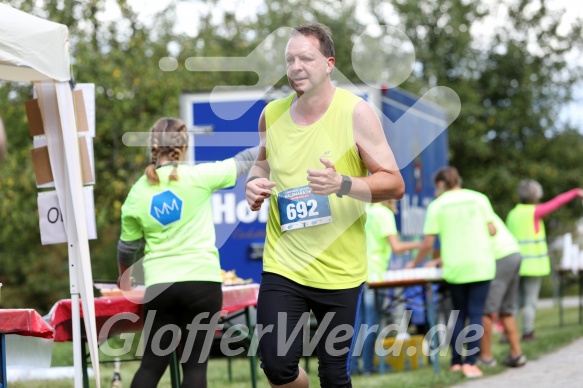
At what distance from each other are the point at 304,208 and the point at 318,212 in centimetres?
6

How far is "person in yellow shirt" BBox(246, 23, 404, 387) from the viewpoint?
15.8 feet

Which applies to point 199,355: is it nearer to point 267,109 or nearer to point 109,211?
point 267,109

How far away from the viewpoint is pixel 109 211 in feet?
60.4

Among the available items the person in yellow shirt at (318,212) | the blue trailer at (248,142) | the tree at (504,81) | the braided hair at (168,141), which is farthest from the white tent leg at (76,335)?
the tree at (504,81)

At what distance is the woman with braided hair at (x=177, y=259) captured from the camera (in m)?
5.85

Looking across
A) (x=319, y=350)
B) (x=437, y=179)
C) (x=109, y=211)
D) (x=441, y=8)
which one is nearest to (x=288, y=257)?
(x=319, y=350)

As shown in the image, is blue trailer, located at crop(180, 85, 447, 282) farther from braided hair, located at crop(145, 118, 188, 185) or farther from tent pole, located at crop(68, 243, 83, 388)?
tent pole, located at crop(68, 243, 83, 388)

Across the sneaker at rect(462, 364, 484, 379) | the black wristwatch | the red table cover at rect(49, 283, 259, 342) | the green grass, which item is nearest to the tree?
the green grass

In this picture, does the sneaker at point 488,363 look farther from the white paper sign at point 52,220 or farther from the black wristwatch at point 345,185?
the black wristwatch at point 345,185

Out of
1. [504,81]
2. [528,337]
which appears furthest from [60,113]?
[504,81]

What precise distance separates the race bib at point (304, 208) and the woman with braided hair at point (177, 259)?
3.67 feet

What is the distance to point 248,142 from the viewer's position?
32.1 ft

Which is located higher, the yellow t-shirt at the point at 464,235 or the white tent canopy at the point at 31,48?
the white tent canopy at the point at 31,48

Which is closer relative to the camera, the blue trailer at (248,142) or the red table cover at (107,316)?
the red table cover at (107,316)
